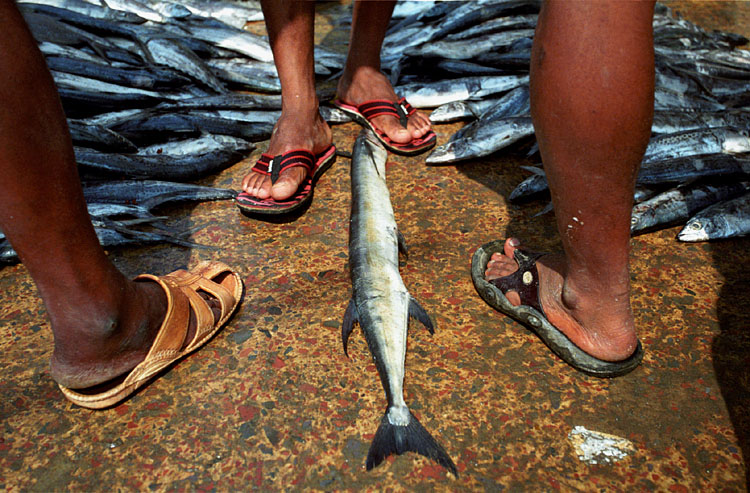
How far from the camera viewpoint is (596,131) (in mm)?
1549

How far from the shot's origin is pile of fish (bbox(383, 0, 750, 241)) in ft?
9.66

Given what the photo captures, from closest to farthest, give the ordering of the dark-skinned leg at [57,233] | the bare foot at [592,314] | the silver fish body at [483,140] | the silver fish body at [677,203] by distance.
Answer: the dark-skinned leg at [57,233] → the bare foot at [592,314] → the silver fish body at [677,203] → the silver fish body at [483,140]

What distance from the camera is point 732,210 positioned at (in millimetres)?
2725

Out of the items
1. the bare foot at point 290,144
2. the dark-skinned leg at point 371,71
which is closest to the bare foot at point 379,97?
the dark-skinned leg at point 371,71

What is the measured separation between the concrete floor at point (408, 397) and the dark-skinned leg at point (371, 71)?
45.8 inches

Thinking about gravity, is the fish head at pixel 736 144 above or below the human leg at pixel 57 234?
below

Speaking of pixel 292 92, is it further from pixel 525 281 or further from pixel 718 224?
pixel 718 224

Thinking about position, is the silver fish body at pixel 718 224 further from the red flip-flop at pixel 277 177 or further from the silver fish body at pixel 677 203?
the red flip-flop at pixel 277 177

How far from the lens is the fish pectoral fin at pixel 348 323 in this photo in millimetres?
2129

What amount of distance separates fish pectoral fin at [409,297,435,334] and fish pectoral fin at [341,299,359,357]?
237 mm

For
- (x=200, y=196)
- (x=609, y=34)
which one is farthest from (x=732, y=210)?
(x=200, y=196)

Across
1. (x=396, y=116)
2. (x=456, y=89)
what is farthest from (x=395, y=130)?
(x=456, y=89)

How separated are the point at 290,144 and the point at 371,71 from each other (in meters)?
1.00

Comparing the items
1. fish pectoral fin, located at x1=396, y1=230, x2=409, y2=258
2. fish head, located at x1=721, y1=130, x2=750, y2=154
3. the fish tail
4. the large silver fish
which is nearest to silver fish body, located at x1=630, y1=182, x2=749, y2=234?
fish head, located at x1=721, y1=130, x2=750, y2=154
